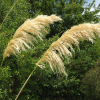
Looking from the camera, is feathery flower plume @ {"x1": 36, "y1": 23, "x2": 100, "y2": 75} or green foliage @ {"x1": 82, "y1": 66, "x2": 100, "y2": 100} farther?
green foliage @ {"x1": 82, "y1": 66, "x2": 100, "y2": 100}

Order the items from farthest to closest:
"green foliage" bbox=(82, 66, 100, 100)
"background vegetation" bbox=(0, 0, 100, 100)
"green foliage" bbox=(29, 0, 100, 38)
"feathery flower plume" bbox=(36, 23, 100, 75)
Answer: "green foliage" bbox=(29, 0, 100, 38), "green foliage" bbox=(82, 66, 100, 100), "background vegetation" bbox=(0, 0, 100, 100), "feathery flower plume" bbox=(36, 23, 100, 75)

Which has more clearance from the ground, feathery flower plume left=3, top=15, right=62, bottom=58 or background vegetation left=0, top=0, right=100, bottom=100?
feathery flower plume left=3, top=15, right=62, bottom=58

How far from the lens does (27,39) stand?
1.66 meters

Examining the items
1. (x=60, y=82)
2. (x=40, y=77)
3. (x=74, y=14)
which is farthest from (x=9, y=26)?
(x=74, y=14)

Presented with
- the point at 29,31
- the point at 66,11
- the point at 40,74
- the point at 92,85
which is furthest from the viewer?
the point at 66,11

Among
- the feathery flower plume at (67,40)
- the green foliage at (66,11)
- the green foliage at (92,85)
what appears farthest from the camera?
the green foliage at (66,11)

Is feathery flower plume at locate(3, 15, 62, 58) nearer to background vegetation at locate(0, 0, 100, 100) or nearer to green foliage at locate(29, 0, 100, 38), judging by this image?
background vegetation at locate(0, 0, 100, 100)

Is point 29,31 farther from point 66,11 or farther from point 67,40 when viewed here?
point 66,11

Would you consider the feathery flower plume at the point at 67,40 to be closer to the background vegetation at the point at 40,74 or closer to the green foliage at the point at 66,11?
the background vegetation at the point at 40,74

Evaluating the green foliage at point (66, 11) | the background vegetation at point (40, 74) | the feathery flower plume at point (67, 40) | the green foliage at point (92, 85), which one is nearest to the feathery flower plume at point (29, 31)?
the feathery flower plume at point (67, 40)

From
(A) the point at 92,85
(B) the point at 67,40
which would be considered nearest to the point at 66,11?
(A) the point at 92,85

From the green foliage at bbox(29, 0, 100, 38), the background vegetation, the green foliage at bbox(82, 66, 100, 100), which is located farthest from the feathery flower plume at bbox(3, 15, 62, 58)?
the green foliage at bbox(29, 0, 100, 38)

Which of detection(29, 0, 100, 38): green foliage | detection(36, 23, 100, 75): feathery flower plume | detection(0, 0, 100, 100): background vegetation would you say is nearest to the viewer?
detection(36, 23, 100, 75): feathery flower plume

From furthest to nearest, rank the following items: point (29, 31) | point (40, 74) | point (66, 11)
Result: point (66, 11), point (40, 74), point (29, 31)
